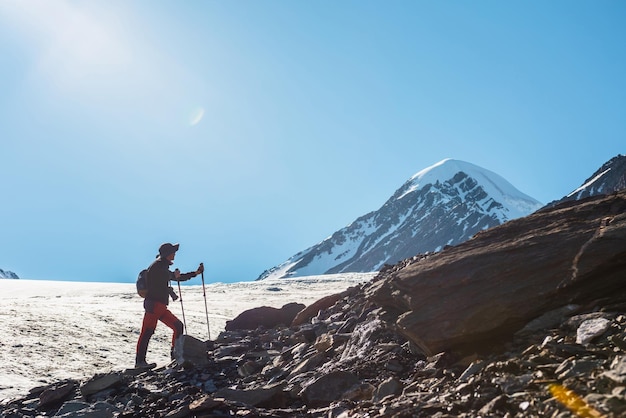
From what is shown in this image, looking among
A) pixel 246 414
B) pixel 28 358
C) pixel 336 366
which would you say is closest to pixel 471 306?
pixel 336 366

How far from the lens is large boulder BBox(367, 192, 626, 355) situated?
6273mm

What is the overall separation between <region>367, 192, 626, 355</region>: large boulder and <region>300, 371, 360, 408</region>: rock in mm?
1149

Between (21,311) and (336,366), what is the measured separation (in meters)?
16.8

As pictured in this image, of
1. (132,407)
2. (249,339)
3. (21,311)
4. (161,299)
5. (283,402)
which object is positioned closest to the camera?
(283,402)

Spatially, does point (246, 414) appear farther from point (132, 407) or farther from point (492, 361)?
point (492, 361)

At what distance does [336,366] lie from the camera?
803 cm

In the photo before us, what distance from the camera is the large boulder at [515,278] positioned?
6.27 metres

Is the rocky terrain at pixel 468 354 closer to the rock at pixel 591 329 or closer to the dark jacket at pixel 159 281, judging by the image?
the rock at pixel 591 329

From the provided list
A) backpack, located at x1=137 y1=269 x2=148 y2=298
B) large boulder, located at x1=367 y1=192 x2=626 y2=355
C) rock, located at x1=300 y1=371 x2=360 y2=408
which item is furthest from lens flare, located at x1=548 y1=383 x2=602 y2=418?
backpack, located at x1=137 y1=269 x2=148 y2=298

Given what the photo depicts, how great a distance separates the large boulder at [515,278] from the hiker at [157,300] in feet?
20.4

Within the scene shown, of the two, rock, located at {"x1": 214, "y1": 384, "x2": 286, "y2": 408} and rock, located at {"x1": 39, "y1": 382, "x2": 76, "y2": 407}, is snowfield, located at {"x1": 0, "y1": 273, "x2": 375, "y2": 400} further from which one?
rock, located at {"x1": 214, "y1": 384, "x2": 286, "y2": 408}

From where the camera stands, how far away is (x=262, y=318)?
16000mm

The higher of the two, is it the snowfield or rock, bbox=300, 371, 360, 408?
the snowfield

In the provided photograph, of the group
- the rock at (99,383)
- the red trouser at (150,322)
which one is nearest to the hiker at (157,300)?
the red trouser at (150,322)
